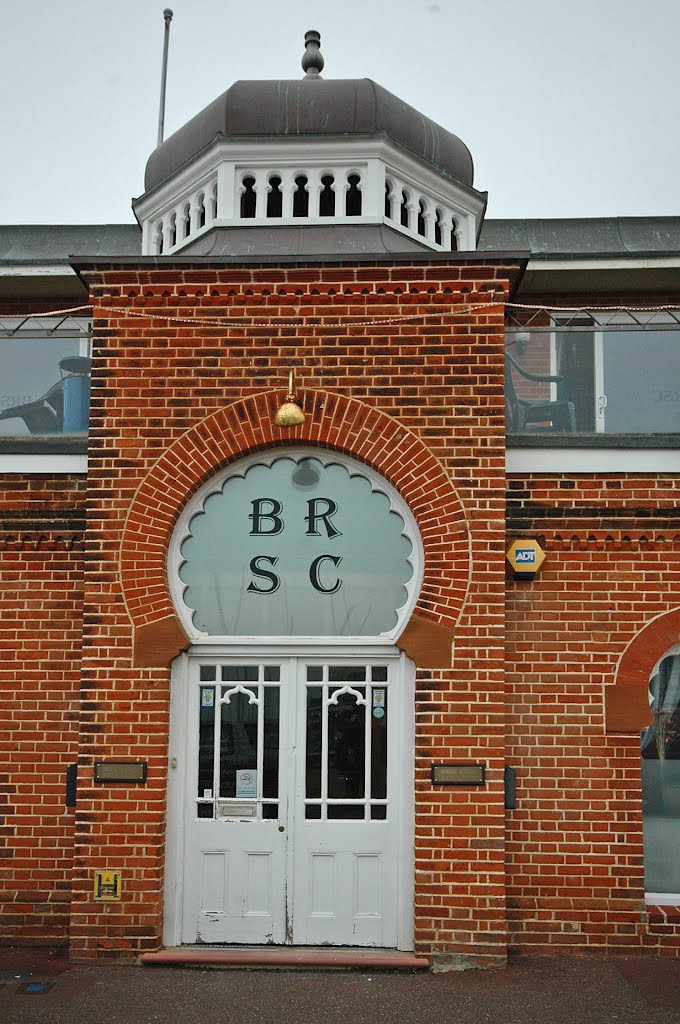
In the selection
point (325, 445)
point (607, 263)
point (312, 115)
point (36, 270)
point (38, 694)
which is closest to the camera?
point (325, 445)

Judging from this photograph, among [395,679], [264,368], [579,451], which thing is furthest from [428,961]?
[264,368]

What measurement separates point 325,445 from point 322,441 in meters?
0.05

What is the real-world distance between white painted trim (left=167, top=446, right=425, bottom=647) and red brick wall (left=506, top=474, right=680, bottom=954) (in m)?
0.83

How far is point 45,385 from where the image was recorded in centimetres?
862

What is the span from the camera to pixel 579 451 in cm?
834

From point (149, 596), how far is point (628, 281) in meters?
5.50

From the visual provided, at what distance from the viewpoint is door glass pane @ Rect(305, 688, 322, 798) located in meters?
7.89

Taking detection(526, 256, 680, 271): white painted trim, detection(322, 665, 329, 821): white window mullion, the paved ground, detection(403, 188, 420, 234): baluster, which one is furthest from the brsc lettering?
detection(526, 256, 680, 271): white painted trim

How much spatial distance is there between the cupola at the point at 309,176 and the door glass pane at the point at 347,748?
3903 millimetres

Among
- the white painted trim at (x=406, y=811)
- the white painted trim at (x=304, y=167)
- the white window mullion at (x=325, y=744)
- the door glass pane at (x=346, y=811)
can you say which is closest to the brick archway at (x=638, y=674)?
the white painted trim at (x=406, y=811)

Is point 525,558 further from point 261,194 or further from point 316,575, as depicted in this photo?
point 261,194

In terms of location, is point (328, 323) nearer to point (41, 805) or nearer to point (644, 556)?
point (644, 556)

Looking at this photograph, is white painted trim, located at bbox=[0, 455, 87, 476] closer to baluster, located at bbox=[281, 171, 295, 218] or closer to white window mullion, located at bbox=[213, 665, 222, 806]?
white window mullion, located at bbox=[213, 665, 222, 806]

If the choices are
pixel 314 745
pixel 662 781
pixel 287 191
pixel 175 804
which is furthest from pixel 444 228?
pixel 175 804
